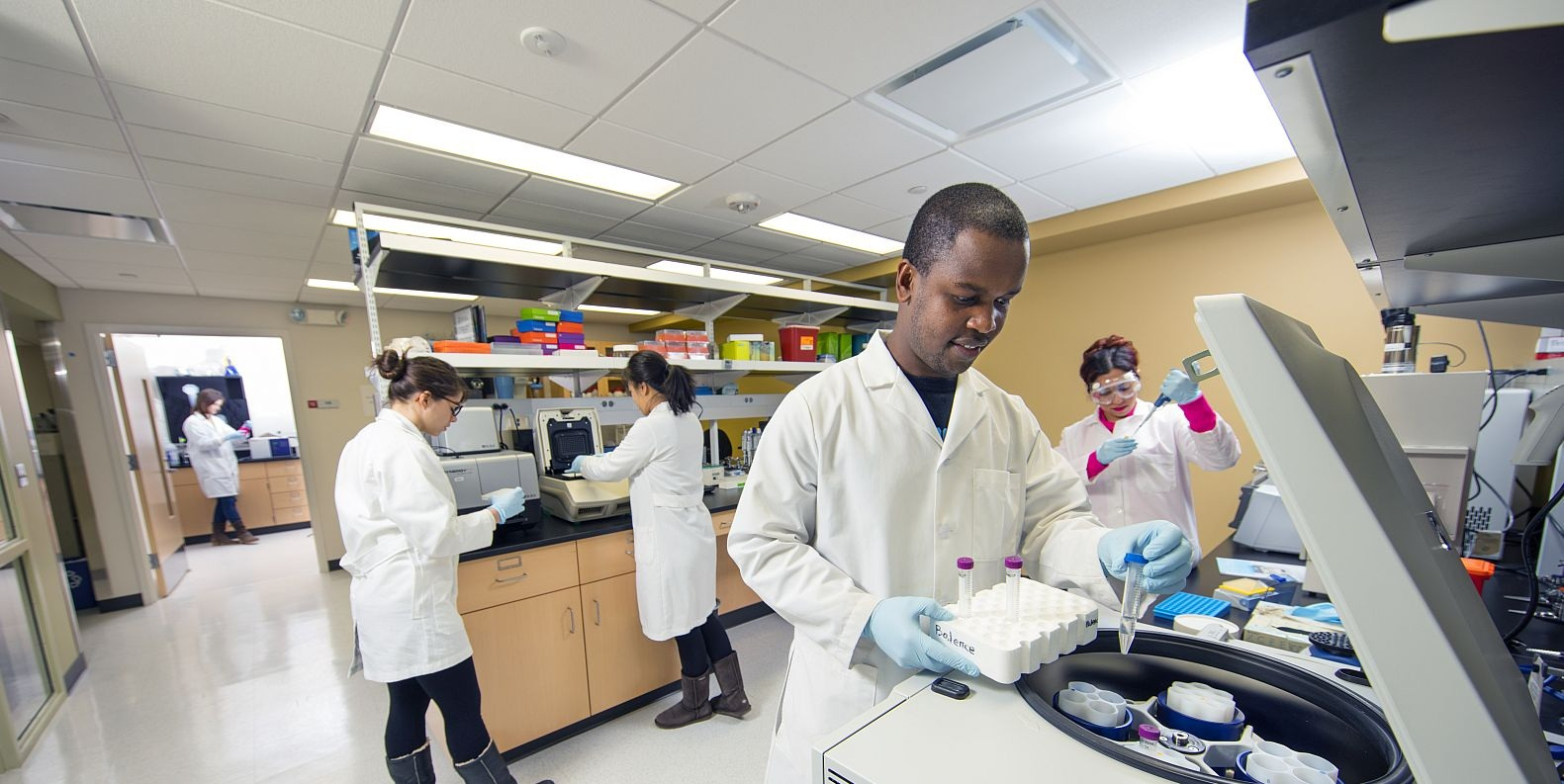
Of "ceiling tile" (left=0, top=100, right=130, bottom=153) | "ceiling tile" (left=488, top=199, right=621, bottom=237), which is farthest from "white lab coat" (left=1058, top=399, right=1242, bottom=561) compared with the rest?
"ceiling tile" (left=0, top=100, right=130, bottom=153)

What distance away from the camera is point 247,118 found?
1.95 m

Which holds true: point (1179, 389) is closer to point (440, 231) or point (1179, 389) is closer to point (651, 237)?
point (651, 237)

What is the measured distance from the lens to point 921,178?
2.80 metres

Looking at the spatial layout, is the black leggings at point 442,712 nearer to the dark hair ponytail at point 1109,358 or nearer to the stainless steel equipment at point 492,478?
the stainless steel equipment at point 492,478

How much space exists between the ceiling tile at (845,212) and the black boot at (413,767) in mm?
3009

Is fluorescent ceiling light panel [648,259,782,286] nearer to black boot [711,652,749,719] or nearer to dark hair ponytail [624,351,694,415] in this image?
dark hair ponytail [624,351,694,415]

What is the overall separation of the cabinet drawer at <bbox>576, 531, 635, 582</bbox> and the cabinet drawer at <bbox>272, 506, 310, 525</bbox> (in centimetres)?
596

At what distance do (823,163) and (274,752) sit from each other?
3564mm

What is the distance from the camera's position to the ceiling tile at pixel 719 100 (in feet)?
5.83

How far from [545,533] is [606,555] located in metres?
0.28

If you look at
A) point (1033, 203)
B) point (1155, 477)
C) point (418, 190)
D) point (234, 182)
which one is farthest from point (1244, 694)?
point (234, 182)

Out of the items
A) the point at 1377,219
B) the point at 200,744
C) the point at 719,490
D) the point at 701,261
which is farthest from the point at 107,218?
the point at 1377,219

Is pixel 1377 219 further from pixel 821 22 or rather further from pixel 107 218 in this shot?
pixel 107 218

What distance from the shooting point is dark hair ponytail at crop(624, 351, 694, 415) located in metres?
2.37
